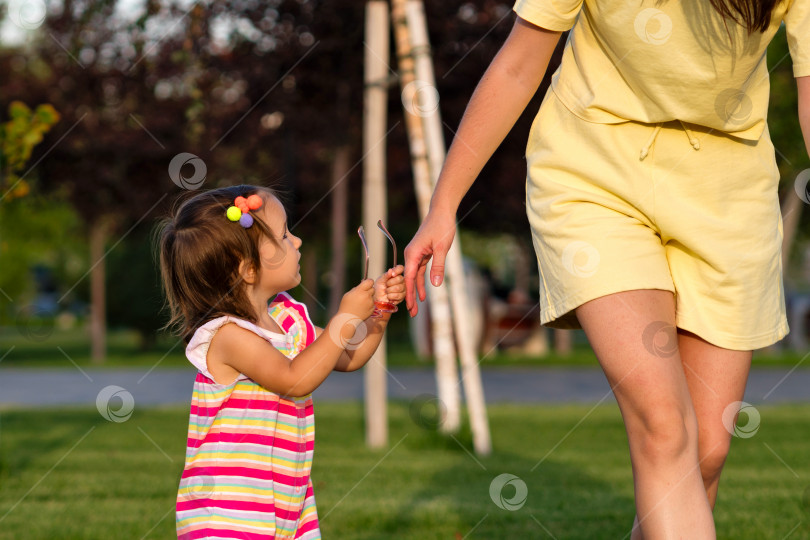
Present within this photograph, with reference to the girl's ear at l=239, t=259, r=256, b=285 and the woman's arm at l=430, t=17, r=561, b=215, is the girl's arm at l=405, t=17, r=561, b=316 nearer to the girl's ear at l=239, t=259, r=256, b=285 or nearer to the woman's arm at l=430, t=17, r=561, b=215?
the woman's arm at l=430, t=17, r=561, b=215

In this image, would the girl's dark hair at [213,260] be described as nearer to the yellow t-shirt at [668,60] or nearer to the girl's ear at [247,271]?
the girl's ear at [247,271]

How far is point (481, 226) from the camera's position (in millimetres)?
18141

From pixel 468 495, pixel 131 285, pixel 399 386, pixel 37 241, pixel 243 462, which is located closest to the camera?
pixel 243 462

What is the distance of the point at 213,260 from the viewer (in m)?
2.69

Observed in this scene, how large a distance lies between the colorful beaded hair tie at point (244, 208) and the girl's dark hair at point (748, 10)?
4.04 ft

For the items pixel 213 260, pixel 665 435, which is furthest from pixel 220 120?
pixel 665 435

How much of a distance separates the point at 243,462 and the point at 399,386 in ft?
33.1

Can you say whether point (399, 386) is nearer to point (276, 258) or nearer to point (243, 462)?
point (276, 258)

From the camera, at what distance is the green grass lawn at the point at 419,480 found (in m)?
4.25

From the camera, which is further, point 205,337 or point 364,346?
point 364,346

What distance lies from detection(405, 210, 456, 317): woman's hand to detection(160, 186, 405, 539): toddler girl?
0.87ft

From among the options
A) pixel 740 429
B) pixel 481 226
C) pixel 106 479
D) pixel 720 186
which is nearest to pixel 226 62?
pixel 106 479

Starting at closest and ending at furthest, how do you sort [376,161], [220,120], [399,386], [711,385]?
1. [711,385]
2. [376,161]
3. [220,120]
4. [399,386]

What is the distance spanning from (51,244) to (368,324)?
29184 mm
